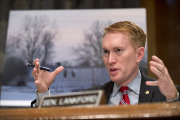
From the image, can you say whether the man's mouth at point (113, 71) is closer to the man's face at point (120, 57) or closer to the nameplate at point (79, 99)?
the man's face at point (120, 57)

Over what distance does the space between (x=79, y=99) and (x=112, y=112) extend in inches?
5.9

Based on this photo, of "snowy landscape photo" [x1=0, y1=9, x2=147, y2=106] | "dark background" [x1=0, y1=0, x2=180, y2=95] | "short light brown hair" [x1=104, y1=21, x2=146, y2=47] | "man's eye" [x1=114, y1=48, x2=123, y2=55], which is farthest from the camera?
"dark background" [x1=0, y1=0, x2=180, y2=95]

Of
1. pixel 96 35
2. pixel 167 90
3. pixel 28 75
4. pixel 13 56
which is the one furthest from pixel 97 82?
pixel 167 90

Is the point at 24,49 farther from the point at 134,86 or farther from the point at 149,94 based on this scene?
the point at 149,94

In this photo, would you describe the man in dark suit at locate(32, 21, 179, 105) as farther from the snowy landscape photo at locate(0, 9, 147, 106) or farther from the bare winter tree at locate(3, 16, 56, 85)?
the bare winter tree at locate(3, 16, 56, 85)

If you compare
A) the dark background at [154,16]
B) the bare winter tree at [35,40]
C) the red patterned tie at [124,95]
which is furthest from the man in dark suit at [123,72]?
the dark background at [154,16]

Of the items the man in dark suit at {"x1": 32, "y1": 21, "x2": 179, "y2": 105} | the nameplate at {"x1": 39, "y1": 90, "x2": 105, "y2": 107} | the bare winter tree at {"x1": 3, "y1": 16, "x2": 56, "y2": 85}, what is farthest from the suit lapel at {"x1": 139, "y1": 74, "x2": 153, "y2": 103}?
the bare winter tree at {"x1": 3, "y1": 16, "x2": 56, "y2": 85}

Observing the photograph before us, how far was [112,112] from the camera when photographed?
0.82 metres

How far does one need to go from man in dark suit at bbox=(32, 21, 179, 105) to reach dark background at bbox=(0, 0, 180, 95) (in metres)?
1.39

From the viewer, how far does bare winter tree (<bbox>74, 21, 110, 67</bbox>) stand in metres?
2.32

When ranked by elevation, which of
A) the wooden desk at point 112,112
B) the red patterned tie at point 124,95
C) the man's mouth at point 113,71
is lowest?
the red patterned tie at point 124,95

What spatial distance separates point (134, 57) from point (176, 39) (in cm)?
178

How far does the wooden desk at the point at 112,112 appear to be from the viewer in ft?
2.62

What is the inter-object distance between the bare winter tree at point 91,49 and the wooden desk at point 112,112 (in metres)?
1.46
